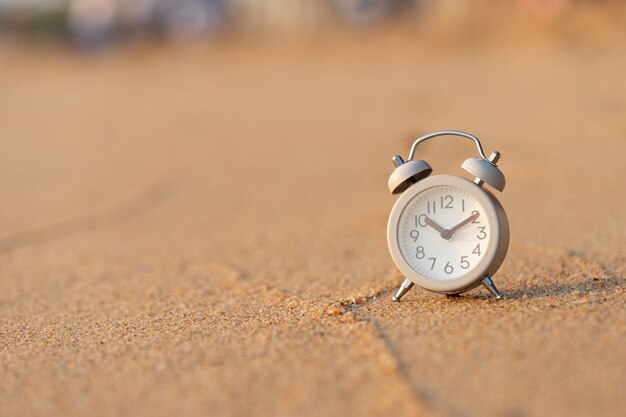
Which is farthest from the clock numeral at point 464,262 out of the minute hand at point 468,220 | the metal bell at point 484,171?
the metal bell at point 484,171

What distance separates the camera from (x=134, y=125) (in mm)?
10750

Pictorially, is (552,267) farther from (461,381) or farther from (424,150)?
(424,150)

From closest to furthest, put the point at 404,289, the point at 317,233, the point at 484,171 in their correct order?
the point at 484,171
the point at 404,289
the point at 317,233

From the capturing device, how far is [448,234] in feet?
9.49

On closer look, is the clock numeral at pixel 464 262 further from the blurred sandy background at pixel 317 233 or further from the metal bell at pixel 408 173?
the metal bell at pixel 408 173

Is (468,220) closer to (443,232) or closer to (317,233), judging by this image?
(443,232)

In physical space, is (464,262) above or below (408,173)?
below

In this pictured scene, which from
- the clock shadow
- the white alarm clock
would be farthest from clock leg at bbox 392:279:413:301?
the clock shadow

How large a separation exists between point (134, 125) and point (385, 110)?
3283 millimetres

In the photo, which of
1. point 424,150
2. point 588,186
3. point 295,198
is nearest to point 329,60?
point 424,150

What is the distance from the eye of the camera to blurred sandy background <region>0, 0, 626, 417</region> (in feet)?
7.69

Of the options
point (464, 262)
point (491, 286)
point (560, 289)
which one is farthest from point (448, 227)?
point (560, 289)

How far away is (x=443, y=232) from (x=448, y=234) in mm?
18

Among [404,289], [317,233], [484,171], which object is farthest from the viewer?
[317,233]
